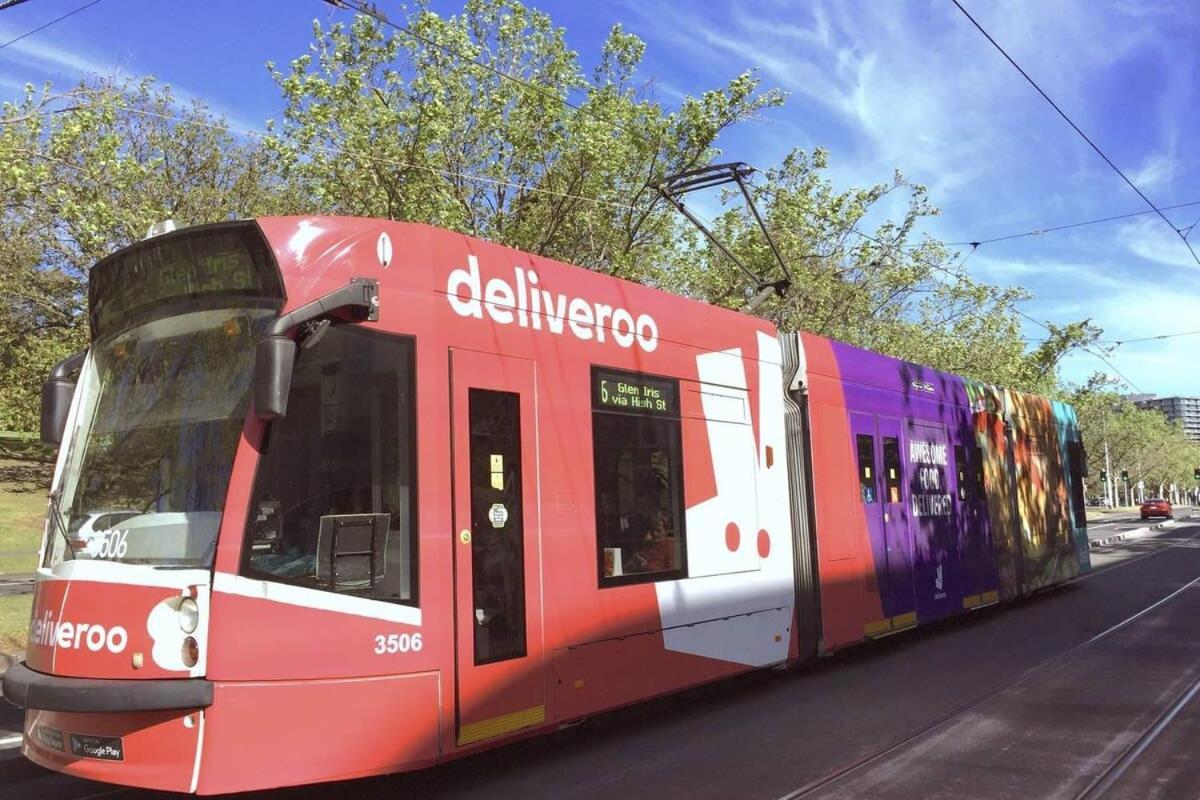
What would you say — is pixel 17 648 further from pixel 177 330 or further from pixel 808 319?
pixel 808 319

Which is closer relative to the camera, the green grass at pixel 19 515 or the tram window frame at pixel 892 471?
the tram window frame at pixel 892 471

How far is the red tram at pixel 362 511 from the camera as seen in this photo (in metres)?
4.12

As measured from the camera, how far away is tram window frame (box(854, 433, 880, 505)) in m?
9.31

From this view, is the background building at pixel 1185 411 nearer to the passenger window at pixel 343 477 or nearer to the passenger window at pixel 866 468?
the passenger window at pixel 866 468

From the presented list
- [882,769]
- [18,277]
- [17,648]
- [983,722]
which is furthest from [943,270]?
[18,277]

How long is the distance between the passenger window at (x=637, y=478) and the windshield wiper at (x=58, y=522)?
3101 millimetres

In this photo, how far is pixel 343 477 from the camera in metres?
4.62

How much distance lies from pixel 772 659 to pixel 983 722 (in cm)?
171

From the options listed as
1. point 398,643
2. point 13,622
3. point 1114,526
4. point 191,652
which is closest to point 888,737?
point 398,643

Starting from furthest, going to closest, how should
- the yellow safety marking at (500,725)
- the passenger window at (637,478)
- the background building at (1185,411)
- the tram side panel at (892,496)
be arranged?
1. the background building at (1185,411)
2. the tram side panel at (892,496)
3. the passenger window at (637,478)
4. the yellow safety marking at (500,725)

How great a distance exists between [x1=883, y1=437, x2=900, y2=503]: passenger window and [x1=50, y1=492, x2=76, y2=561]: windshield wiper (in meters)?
7.94

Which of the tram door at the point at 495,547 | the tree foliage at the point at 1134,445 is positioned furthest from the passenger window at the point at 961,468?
the tree foliage at the point at 1134,445

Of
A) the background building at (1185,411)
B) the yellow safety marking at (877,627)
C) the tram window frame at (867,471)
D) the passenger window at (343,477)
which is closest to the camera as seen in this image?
the passenger window at (343,477)

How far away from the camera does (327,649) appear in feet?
14.3
